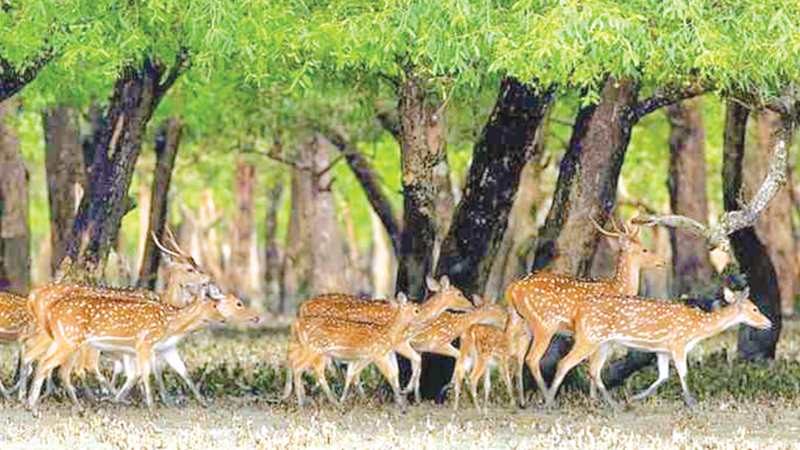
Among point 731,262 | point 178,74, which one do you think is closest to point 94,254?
point 178,74

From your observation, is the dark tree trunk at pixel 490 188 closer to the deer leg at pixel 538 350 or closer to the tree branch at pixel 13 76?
the deer leg at pixel 538 350

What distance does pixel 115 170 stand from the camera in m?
18.7

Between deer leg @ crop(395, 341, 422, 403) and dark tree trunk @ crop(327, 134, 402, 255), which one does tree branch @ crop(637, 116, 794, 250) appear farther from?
dark tree trunk @ crop(327, 134, 402, 255)

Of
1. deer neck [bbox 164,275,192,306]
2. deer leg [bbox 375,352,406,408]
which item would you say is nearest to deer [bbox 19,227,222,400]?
deer neck [bbox 164,275,192,306]

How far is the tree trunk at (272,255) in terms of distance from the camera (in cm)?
4366

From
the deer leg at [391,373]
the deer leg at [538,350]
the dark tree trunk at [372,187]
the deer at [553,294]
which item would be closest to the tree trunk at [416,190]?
the deer at [553,294]

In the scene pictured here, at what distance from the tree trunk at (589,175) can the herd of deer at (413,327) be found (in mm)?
506

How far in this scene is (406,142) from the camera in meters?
17.5

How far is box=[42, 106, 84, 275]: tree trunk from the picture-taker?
2411cm

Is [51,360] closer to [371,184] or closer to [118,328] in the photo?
[118,328]

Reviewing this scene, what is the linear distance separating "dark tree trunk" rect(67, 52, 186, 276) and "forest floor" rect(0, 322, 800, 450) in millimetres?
1475

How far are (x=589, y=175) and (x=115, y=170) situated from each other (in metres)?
4.31

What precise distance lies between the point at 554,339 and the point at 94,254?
4167mm

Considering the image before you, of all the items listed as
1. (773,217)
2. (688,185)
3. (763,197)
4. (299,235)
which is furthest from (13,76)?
(299,235)
